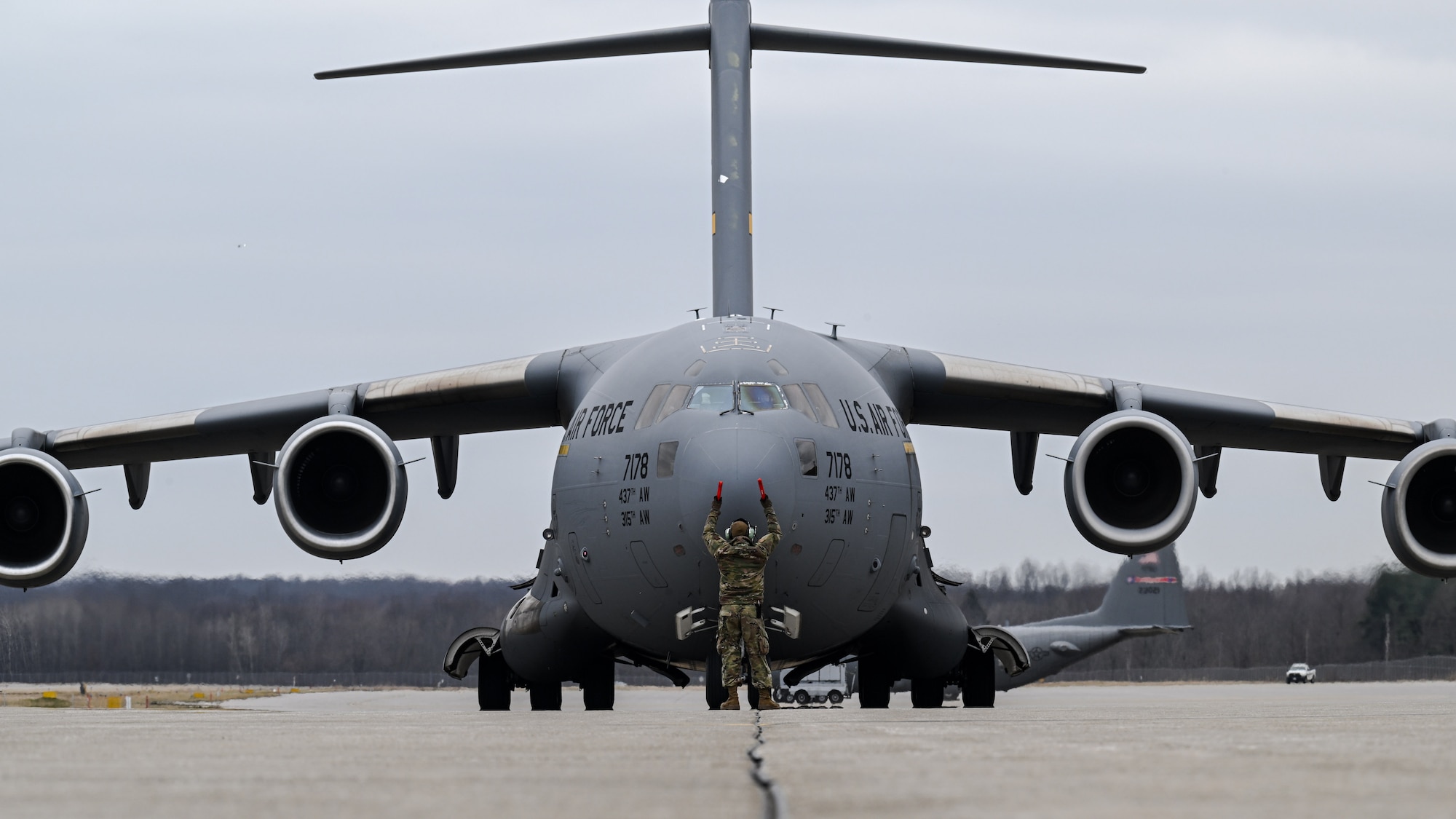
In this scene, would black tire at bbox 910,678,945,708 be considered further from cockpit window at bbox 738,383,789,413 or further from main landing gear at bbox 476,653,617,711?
cockpit window at bbox 738,383,789,413

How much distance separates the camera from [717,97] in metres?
13.6

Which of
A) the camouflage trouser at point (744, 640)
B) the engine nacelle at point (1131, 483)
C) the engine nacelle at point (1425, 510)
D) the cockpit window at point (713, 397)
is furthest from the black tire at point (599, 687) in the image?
the engine nacelle at point (1425, 510)

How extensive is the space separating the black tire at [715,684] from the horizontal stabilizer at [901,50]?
569 cm

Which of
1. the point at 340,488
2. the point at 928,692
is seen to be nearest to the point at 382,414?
the point at 340,488

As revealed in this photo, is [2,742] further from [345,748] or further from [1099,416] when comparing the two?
[1099,416]

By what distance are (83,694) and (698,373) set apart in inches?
943

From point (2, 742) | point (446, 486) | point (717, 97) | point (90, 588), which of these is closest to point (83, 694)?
point (90, 588)

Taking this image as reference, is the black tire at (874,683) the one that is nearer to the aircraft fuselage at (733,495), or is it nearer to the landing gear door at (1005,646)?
the aircraft fuselage at (733,495)

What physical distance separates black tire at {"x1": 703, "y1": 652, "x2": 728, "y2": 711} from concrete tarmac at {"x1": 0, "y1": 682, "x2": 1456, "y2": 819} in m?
3.34

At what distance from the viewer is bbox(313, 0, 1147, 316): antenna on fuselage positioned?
517 inches

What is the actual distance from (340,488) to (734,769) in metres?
8.35

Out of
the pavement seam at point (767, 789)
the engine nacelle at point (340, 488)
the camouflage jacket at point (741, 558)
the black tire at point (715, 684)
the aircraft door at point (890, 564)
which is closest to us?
the pavement seam at point (767, 789)

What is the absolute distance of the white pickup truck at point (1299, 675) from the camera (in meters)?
41.4

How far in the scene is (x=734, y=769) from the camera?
4070mm
